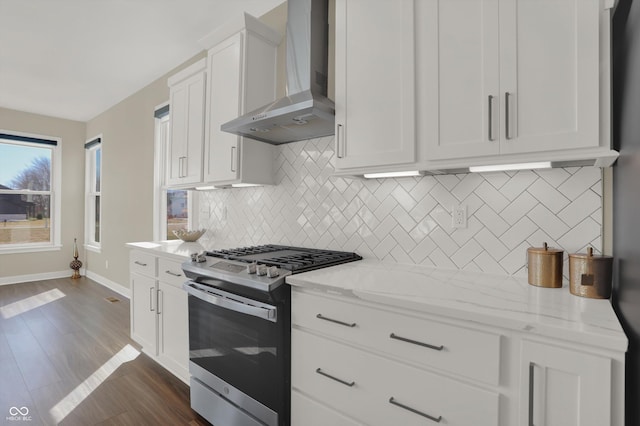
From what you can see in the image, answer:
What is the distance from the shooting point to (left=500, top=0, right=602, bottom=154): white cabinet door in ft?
3.69

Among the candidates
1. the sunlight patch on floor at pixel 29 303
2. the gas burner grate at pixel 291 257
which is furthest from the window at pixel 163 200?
the gas burner grate at pixel 291 257

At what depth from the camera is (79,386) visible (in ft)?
7.73

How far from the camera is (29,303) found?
4.32 meters

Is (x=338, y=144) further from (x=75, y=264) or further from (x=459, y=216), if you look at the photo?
(x=75, y=264)

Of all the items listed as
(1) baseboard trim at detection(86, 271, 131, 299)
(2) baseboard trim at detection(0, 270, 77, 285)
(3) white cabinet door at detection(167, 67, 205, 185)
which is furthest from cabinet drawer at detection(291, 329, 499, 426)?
(2) baseboard trim at detection(0, 270, 77, 285)

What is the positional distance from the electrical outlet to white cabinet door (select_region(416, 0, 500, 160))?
40 centimetres

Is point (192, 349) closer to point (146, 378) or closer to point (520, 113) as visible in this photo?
point (146, 378)

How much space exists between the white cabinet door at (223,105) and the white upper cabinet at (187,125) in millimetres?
124

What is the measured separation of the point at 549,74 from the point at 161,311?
9.03ft

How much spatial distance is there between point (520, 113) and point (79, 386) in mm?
3170

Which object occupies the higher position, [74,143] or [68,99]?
[68,99]

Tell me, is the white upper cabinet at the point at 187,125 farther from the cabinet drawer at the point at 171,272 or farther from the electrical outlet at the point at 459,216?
the electrical outlet at the point at 459,216

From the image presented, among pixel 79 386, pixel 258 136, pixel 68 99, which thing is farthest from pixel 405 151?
pixel 68 99

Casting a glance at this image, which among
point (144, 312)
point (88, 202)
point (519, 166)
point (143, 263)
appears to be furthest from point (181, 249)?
→ point (88, 202)
